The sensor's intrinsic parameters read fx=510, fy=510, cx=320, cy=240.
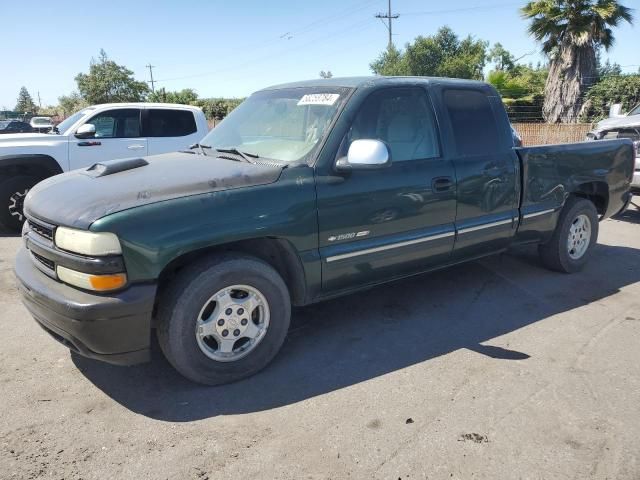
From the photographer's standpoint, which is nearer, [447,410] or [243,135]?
[447,410]

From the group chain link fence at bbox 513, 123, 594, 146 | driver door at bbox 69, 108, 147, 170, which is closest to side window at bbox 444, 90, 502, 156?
driver door at bbox 69, 108, 147, 170

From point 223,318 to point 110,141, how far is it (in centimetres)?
587

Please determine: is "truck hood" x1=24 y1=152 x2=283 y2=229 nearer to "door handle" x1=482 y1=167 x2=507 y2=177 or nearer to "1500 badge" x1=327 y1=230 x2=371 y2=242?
"1500 badge" x1=327 y1=230 x2=371 y2=242

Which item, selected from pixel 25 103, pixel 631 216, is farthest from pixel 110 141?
pixel 25 103

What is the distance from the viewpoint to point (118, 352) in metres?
2.76

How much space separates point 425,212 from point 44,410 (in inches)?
110

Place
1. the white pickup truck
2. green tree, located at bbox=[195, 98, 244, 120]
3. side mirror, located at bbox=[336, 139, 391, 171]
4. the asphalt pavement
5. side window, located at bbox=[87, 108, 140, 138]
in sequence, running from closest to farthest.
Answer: the asphalt pavement
side mirror, located at bbox=[336, 139, 391, 171]
the white pickup truck
side window, located at bbox=[87, 108, 140, 138]
green tree, located at bbox=[195, 98, 244, 120]

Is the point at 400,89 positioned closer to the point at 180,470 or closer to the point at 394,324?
the point at 394,324

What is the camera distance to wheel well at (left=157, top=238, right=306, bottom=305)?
2.99 meters

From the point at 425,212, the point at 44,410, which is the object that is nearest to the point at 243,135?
the point at 425,212

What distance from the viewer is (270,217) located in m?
3.07

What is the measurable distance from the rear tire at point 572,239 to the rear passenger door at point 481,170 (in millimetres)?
848

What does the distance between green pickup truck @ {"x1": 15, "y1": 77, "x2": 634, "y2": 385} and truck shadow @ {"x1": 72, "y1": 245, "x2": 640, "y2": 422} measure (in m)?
0.23

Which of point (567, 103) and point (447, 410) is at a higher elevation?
point (567, 103)
